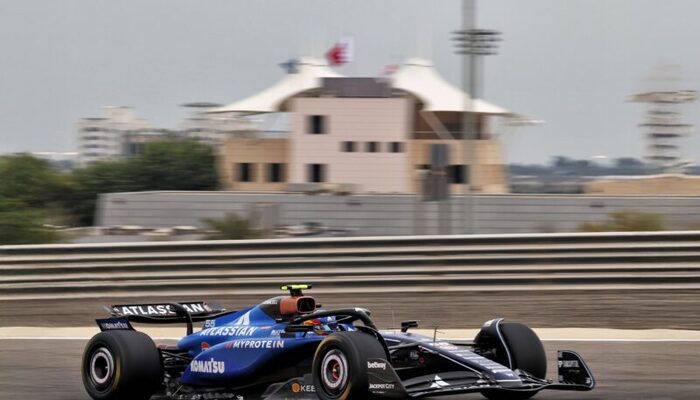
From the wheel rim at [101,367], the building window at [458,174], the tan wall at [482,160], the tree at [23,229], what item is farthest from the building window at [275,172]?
the wheel rim at [101,367]

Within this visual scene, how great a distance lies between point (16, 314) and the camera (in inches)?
552

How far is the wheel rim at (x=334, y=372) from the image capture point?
6.79 m

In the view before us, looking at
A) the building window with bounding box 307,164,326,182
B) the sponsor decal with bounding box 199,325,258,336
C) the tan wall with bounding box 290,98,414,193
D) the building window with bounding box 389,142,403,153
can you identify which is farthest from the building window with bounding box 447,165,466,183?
the sponsor decal with bounding box 199,325,258,336

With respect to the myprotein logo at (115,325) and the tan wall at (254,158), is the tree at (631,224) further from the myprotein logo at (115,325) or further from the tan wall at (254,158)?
the tan wall at (254,158)

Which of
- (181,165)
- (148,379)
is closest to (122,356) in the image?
(148,379)

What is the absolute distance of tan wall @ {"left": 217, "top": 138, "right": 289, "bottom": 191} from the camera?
73.6 m

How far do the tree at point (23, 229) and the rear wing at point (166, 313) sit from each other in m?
12.9

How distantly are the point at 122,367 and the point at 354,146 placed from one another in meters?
63.8

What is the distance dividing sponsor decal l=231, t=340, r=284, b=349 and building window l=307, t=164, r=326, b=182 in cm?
6342

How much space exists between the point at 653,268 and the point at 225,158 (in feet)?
202

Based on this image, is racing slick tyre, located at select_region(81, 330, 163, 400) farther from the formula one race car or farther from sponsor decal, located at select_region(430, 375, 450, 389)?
sponsor decal, located at select_region(430, 375, 450, 389)

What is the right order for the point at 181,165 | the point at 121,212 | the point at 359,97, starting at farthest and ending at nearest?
the point at 181,165, the point at 359,97, the point at 121,212

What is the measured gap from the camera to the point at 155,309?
870 centimetres

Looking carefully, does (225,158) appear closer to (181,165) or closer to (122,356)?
(181,165)
